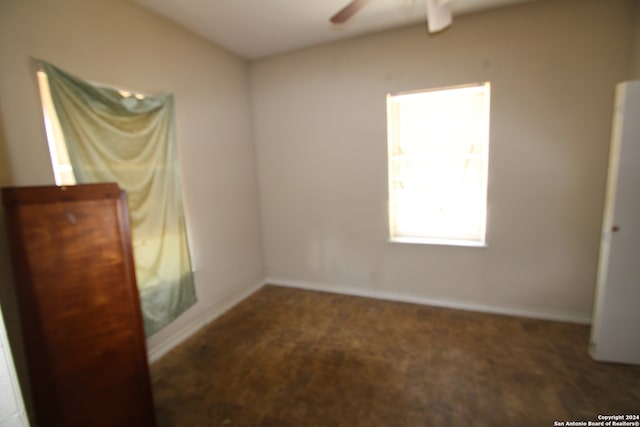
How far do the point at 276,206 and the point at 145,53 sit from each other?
205cm

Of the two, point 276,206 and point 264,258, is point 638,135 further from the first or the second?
point 264,258

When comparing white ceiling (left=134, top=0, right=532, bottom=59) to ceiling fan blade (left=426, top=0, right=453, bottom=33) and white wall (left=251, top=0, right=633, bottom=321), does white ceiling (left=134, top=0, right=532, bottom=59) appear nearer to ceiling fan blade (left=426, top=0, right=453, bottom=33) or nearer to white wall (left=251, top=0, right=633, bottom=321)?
white wall (left=251, top=0, right=633, bottom=321)

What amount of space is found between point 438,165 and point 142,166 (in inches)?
112

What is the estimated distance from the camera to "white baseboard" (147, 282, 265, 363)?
2.44 meters

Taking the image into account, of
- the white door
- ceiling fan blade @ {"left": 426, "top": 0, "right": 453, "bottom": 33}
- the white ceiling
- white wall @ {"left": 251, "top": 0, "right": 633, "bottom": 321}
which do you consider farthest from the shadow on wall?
the white door

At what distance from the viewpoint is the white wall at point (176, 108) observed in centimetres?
162

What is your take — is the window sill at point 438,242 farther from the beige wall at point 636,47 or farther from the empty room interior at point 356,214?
the beige wall at point 636,47

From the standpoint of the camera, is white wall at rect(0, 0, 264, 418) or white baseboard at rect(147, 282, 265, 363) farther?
white baseboard at rect(147, 282, 265, 363)

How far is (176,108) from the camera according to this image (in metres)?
2.62

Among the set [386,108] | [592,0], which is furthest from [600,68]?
[386,108]

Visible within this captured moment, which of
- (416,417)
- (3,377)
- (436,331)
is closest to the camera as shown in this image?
(3,377)

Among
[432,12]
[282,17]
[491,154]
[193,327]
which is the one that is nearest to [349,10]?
[432,12]

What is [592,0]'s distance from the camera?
7.69 feet

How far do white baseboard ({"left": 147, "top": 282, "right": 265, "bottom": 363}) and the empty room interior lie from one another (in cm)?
2
